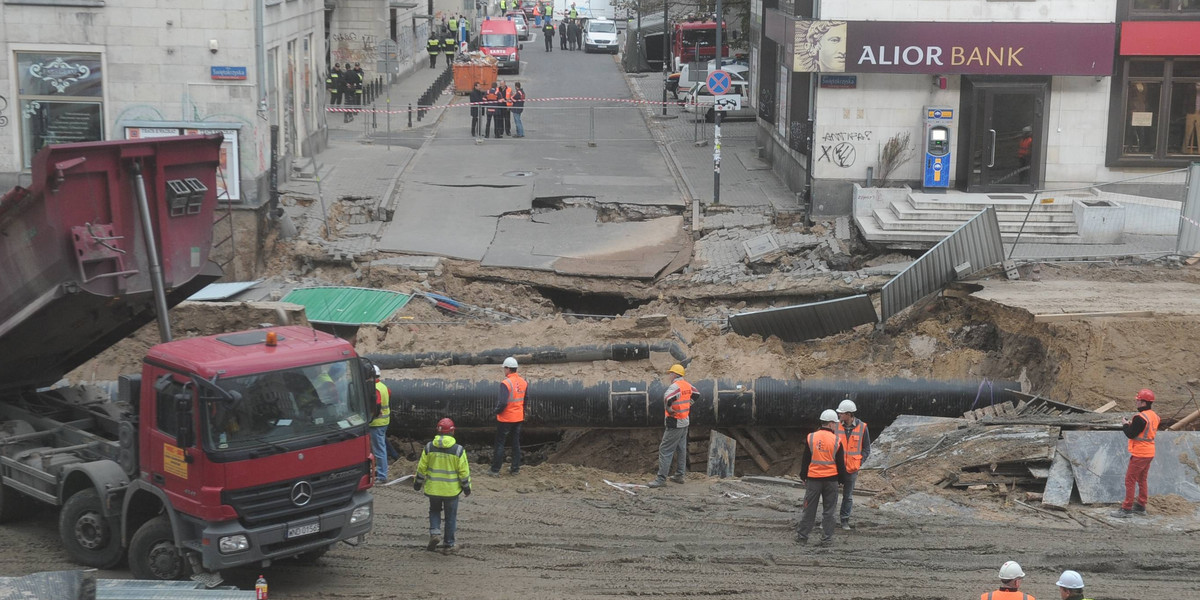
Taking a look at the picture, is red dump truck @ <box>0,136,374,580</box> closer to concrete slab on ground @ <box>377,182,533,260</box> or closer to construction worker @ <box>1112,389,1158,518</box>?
construction worker @ <box>1112,389,1158,518</box>

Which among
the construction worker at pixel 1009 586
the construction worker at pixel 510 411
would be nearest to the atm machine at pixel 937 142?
the construction worker at pixel 510 411

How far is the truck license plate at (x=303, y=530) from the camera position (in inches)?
392

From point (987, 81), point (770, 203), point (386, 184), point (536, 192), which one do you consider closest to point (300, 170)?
point (386, 184)

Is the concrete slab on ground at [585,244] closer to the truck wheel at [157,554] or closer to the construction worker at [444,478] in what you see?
the construction worker at [444,478]

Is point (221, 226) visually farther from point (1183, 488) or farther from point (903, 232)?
point (1183, 488)

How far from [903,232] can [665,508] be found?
10041 millimetres

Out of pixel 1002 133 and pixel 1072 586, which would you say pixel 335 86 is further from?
pixel 1072 586

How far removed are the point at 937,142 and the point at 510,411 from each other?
12.1 metres

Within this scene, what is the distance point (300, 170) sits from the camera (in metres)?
26.0

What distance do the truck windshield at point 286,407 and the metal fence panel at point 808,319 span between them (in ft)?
27.6

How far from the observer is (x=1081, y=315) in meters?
15.7

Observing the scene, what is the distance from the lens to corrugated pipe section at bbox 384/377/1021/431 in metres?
15.0

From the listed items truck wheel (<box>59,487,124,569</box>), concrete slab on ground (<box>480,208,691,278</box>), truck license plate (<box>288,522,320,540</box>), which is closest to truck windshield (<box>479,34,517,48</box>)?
concrete slab on ground (<box>480,208,691,278</box>)

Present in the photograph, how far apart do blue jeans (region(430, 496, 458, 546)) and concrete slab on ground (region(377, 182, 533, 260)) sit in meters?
10.1
